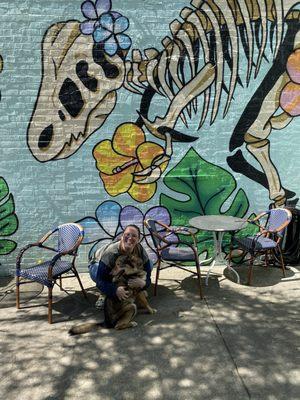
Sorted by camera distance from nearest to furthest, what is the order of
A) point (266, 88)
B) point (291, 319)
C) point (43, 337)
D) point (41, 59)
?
point (43, 337), point (291, 319), point (41, 59), point (266, 88)

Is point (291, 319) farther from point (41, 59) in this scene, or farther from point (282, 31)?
point (41, 59)

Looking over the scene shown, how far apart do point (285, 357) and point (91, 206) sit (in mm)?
3176

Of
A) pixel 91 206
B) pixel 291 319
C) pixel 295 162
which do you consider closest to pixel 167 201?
pixel 91 206

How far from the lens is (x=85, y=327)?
4113 mm

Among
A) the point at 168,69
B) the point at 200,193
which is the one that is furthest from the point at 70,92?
the point at 200,193

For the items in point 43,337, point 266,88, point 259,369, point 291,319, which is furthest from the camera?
point 266,88

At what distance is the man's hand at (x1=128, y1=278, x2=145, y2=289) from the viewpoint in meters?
4.27

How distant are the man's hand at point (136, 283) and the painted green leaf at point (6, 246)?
2.19m

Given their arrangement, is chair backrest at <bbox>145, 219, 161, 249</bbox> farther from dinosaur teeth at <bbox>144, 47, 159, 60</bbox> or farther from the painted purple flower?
dinosaur teeth at <bbox>144, 47, 159, 60</bbox>

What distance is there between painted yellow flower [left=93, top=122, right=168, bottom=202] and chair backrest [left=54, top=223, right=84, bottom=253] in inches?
32.1

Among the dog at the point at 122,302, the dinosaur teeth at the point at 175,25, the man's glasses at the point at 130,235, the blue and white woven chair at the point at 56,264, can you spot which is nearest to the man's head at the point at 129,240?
the man's glasses at the point at 130,235

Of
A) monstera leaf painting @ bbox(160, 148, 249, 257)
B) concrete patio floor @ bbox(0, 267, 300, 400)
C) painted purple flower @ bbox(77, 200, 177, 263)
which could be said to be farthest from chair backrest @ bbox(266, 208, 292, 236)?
painted purple flower @ bbox(77, 200, 177, 263)

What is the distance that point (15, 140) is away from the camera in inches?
213

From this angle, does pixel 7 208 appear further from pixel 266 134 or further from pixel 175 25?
pixel 266 134
